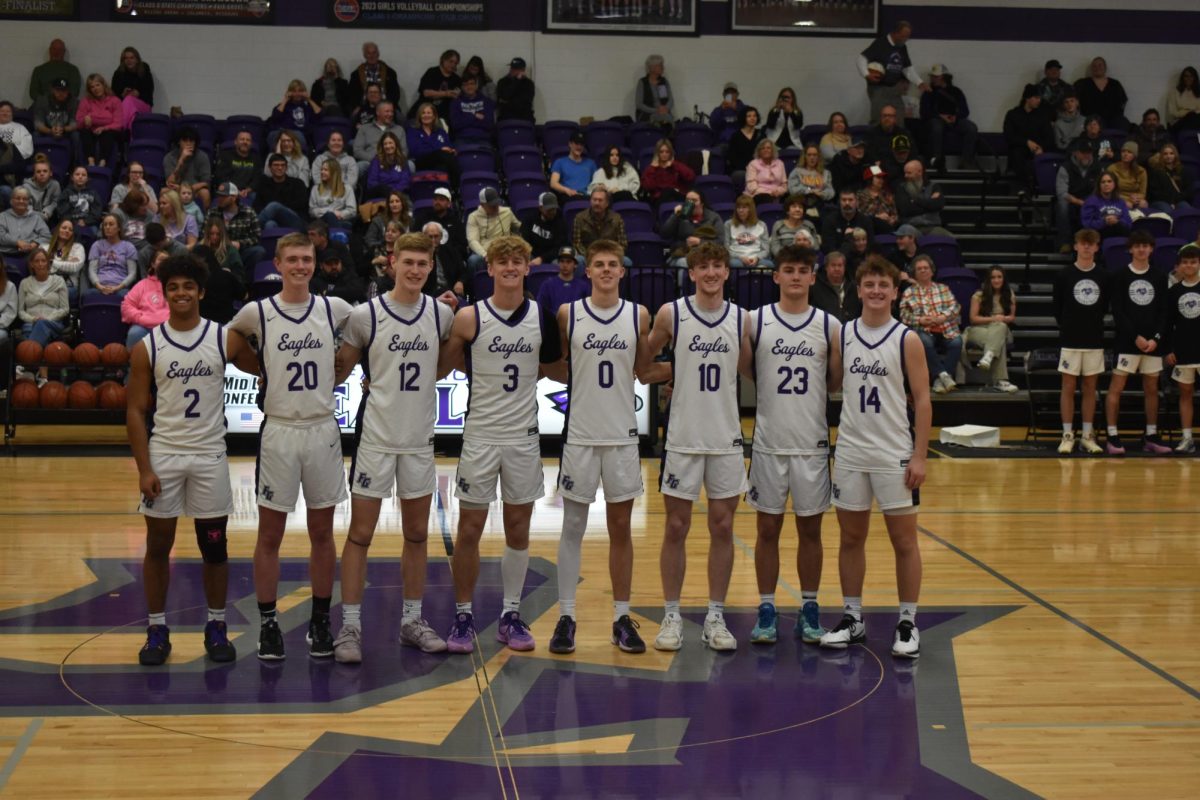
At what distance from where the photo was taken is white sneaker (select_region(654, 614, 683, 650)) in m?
6.43

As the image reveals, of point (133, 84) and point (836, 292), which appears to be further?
point (133, 84)

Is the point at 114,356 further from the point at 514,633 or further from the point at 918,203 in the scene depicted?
the point at 918,203

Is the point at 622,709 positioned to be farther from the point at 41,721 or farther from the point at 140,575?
the point at 140,575

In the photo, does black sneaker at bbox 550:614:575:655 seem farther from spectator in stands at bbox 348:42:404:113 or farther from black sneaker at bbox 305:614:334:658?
spectator in stands at bbox 348:42:404:113

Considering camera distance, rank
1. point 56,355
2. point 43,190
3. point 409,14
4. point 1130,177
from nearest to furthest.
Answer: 1. point 56,355
2. point 43,190
3. point 1130,177
4. point 409,14

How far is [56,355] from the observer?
1214cm

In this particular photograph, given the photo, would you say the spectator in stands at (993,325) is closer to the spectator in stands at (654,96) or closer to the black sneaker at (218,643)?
the spectator in stands at (654,96)

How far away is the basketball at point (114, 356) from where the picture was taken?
12.2m

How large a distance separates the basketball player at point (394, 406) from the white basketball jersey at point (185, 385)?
1.86 ft

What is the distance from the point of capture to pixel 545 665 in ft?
20.5

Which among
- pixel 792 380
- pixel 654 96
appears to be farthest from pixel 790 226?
pixel 792 380

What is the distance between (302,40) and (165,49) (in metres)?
1.73

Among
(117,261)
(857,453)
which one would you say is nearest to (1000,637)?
(857,453)

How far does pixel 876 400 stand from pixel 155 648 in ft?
11.3
